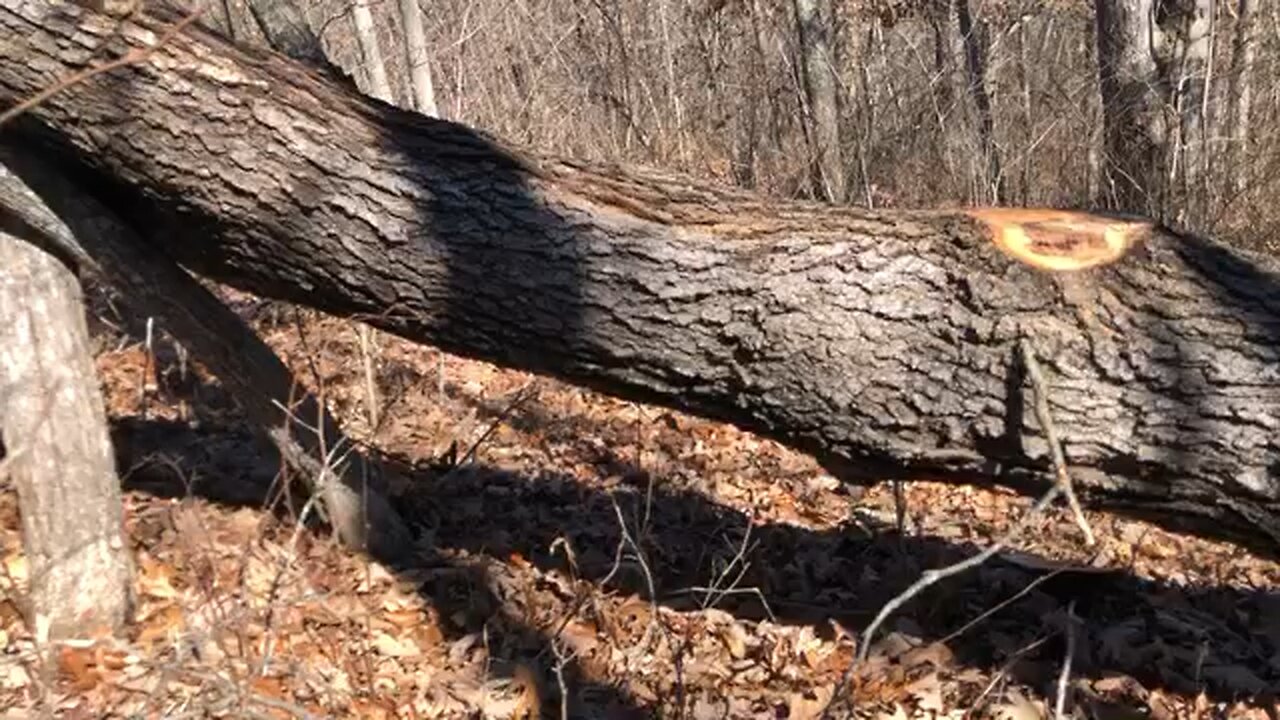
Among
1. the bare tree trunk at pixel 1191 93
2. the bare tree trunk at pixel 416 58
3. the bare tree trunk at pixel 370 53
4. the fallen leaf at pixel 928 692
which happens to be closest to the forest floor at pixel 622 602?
the fallen leaf at pixel 928 692

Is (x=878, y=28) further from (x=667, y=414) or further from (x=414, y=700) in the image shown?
(x=414, y=700)

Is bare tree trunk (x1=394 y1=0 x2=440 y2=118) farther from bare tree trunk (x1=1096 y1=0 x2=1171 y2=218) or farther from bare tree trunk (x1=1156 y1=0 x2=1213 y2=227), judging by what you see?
bare tree trunk (x1=1156 y1=0 x2=1213 y2=227)

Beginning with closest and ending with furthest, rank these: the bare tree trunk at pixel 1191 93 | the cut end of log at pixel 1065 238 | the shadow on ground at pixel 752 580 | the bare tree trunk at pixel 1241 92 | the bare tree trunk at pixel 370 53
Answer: the cut end of log at pixel 1065 238
the shadow on ground at pixel 752 580
the bare tree trunk at pixel 1191 93
the bare tree trunk at pixel 1241 92
the bare tree trunk at pixel 370 53

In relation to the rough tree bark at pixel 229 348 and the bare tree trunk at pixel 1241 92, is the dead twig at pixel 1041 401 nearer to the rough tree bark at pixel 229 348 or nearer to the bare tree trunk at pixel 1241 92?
the rough tree bark at pixel 229 348

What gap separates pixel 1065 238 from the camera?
2.91 metres

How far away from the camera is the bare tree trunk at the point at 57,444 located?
308 centimetres

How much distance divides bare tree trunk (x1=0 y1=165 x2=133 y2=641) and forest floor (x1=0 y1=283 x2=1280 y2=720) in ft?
0.45

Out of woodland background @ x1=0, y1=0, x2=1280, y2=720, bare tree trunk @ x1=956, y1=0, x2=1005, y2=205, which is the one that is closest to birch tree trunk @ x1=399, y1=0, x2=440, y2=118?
woodland background @ x1=0, y1=0, x2=1280, y2=720

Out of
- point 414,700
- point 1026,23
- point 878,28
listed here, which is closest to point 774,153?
point 878,28

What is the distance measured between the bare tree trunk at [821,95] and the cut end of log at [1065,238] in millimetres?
4294

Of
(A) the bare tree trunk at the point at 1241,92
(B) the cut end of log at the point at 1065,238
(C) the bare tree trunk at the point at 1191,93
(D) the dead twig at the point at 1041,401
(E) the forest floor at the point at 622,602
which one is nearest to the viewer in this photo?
(D) the dead twig at the point at 1041,401

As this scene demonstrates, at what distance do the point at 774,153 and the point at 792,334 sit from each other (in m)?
5.78

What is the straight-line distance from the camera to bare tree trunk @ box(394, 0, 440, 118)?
7.94 m

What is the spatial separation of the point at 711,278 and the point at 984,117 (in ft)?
15.5
